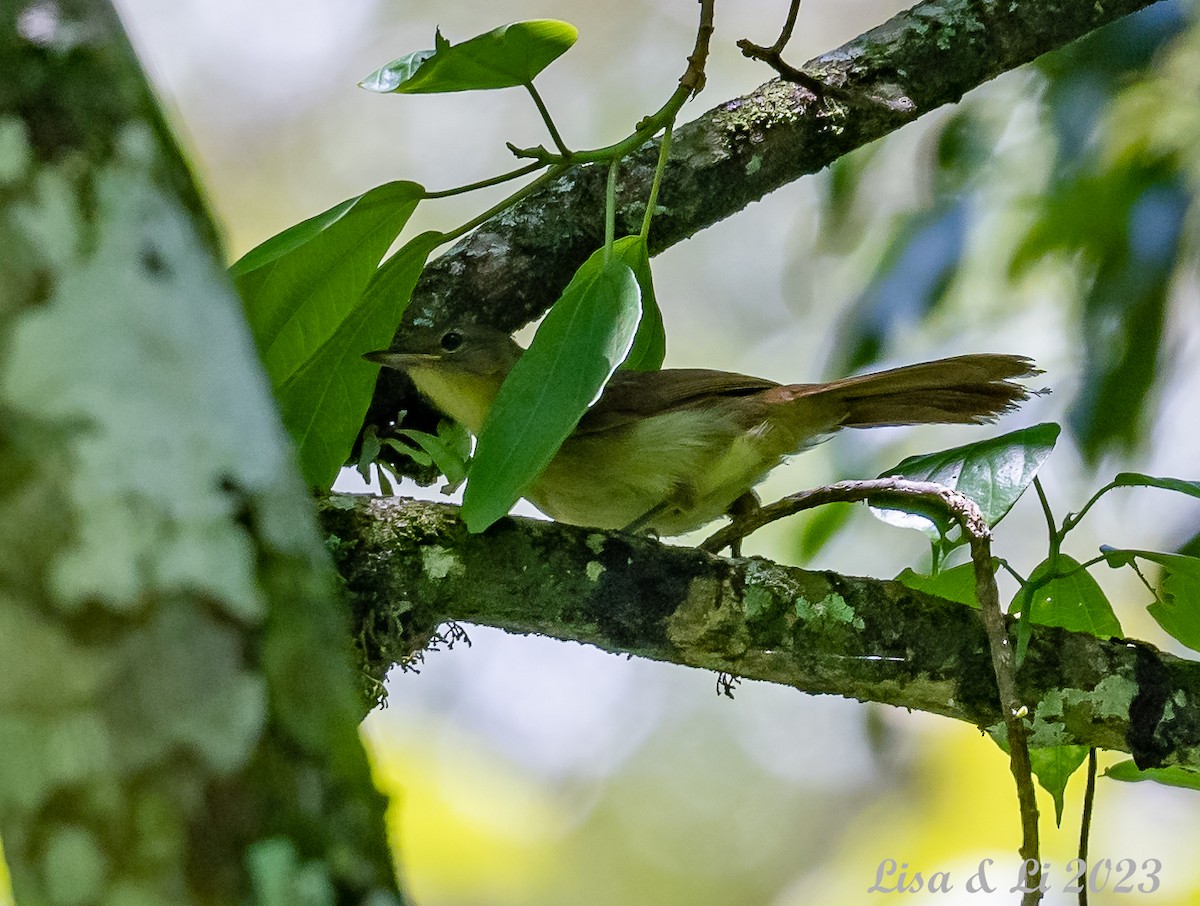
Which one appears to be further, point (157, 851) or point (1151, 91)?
point (1151, 91)

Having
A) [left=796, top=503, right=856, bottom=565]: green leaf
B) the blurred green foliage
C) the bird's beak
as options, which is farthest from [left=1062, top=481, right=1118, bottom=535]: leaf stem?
the bird's beak

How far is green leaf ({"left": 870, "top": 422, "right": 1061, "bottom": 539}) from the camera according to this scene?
1567 millimetres

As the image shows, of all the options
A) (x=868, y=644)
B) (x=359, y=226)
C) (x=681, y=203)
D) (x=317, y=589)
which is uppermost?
(x=681, y=203)

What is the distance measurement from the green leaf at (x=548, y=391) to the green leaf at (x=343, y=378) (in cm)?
35

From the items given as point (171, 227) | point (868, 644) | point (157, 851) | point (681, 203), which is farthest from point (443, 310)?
point (157, 851)

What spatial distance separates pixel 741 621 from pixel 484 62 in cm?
80

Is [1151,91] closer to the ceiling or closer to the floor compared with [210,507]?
closer to the ceiling

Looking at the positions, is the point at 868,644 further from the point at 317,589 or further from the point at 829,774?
the point at 829,774

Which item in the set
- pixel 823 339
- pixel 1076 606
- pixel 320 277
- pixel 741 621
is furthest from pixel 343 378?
pixel 823 339

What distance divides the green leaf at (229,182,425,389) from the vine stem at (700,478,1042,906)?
631 millimetres

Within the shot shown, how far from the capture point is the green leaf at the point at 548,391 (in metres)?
1.29

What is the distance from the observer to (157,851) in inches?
23.7

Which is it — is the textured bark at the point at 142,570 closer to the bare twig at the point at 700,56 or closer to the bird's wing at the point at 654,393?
the bare twig at the point at 700,56

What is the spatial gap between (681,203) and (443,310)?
1.58ft
